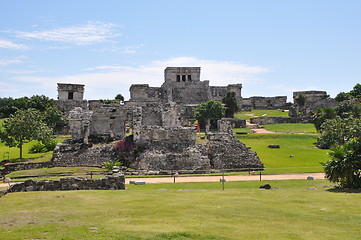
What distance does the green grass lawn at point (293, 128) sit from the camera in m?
56.5

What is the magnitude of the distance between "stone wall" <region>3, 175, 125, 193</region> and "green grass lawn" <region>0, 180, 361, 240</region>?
1284 mm

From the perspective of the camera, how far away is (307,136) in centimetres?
5012

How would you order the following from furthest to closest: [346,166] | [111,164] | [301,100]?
1. [301,100]
2. [111,164]
3. [346,166]

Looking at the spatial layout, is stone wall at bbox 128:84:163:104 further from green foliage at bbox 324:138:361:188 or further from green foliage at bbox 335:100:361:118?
green foliage at bbox 324:138:361:188

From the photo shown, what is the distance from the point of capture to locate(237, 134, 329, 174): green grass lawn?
3047cm

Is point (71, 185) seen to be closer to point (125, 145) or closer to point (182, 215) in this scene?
point (182, 215)

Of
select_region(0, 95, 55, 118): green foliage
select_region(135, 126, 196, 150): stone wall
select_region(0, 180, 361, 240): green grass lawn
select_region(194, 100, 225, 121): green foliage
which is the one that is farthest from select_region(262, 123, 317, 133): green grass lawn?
select_region(0, 180, 361, 240): green grass lawn

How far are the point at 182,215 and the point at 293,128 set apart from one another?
49339mm

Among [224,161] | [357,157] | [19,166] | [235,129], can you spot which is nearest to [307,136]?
[235,129]

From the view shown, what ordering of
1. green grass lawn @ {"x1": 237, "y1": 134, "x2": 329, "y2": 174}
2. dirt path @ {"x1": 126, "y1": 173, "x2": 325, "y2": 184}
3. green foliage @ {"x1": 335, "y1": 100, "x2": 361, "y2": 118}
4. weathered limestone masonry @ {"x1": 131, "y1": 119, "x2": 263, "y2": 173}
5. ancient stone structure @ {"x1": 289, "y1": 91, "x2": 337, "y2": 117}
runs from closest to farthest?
1. dirt path @ {"x1": 126, "y1": 173, "x2": 325, "y2": 184}
2. green grass lawn @ {"x1": 237, "y1": 134, "x2": 329, "y2": 174}
3. weathered limestone masonry @ {"x1": 131, "y1": 119, "x2": 263, "y2": 173}
4. green foliage @ {"x1": 335, "y1": 100, "x2": 361, "y2": 118}
5. ancient stone structure @ {"x1": 289, "y1": 91, "x2": 337, "y2": 117}

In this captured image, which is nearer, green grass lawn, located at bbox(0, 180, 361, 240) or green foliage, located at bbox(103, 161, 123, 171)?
green grass lawn, located at bbox(0, 180, 361, 240)

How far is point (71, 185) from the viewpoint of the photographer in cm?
1978

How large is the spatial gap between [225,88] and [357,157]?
65722mm

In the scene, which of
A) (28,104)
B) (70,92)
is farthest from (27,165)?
(70,92)
